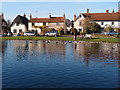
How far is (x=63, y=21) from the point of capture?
292 ft

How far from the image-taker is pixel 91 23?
77812 millimetres

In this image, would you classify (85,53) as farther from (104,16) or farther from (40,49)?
(104,16)

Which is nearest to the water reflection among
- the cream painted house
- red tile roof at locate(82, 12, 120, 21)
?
red tile roof at locate(82, 12, 120, 21)

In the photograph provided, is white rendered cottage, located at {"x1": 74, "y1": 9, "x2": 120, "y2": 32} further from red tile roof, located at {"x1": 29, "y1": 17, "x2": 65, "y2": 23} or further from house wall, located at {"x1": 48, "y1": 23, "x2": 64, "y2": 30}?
red tile roof, located at {"x1": 29, "y1": 17, "x2": 65, "y2": 23}

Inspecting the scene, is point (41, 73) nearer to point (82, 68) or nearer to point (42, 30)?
point (82, 68)

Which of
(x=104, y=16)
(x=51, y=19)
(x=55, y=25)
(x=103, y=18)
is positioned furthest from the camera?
(x=51, y=19)

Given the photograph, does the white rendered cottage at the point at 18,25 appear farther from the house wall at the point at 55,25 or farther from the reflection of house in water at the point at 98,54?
the reflection of house in water at the point at 98,54

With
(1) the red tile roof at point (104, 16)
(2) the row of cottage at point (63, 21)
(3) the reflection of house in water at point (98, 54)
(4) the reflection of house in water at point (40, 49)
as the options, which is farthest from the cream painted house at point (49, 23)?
(3) the reflection of house in water at point (98, 54)

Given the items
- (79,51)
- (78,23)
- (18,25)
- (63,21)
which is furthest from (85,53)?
(18,25)

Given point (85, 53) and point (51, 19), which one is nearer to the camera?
point (85, 53)

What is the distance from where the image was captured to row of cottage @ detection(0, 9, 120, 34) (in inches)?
3206

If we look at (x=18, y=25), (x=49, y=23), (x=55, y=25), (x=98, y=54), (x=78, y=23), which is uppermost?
(x=49, y=23)

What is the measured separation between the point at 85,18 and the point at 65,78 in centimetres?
6846

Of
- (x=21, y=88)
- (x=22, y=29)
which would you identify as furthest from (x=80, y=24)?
(x=21, y=88)
